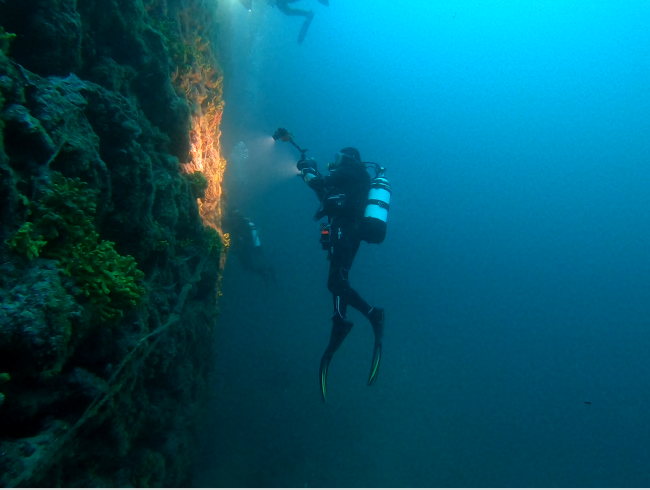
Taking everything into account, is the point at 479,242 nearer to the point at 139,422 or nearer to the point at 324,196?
the point at 324,196

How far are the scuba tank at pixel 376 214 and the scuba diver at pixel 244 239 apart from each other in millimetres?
7351

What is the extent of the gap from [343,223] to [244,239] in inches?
317

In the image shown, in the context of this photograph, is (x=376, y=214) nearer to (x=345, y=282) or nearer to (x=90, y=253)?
(x=345, y=282)

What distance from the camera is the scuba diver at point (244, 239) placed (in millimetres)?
13539

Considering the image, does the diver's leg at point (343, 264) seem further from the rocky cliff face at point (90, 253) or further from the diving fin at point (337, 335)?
the rocky cliff face at point (90, 253)

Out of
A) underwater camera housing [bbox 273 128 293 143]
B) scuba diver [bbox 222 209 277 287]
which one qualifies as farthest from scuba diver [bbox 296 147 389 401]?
scuba diver [bbox 222 209 277 287]

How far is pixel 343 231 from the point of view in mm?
6992

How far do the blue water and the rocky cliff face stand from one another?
23.9ft

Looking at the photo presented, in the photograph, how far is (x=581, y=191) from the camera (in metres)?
52.6

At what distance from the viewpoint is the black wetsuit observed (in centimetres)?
670

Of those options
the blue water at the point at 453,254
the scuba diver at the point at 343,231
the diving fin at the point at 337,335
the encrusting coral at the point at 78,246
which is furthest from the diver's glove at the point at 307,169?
the blue water at the point at 453,254

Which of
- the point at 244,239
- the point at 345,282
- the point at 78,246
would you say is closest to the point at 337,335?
→ the point at 345,282

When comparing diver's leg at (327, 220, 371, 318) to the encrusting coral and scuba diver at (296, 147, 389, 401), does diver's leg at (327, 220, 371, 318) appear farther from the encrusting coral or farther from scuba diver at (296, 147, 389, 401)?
the encrusting coral

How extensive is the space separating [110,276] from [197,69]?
6369mm
